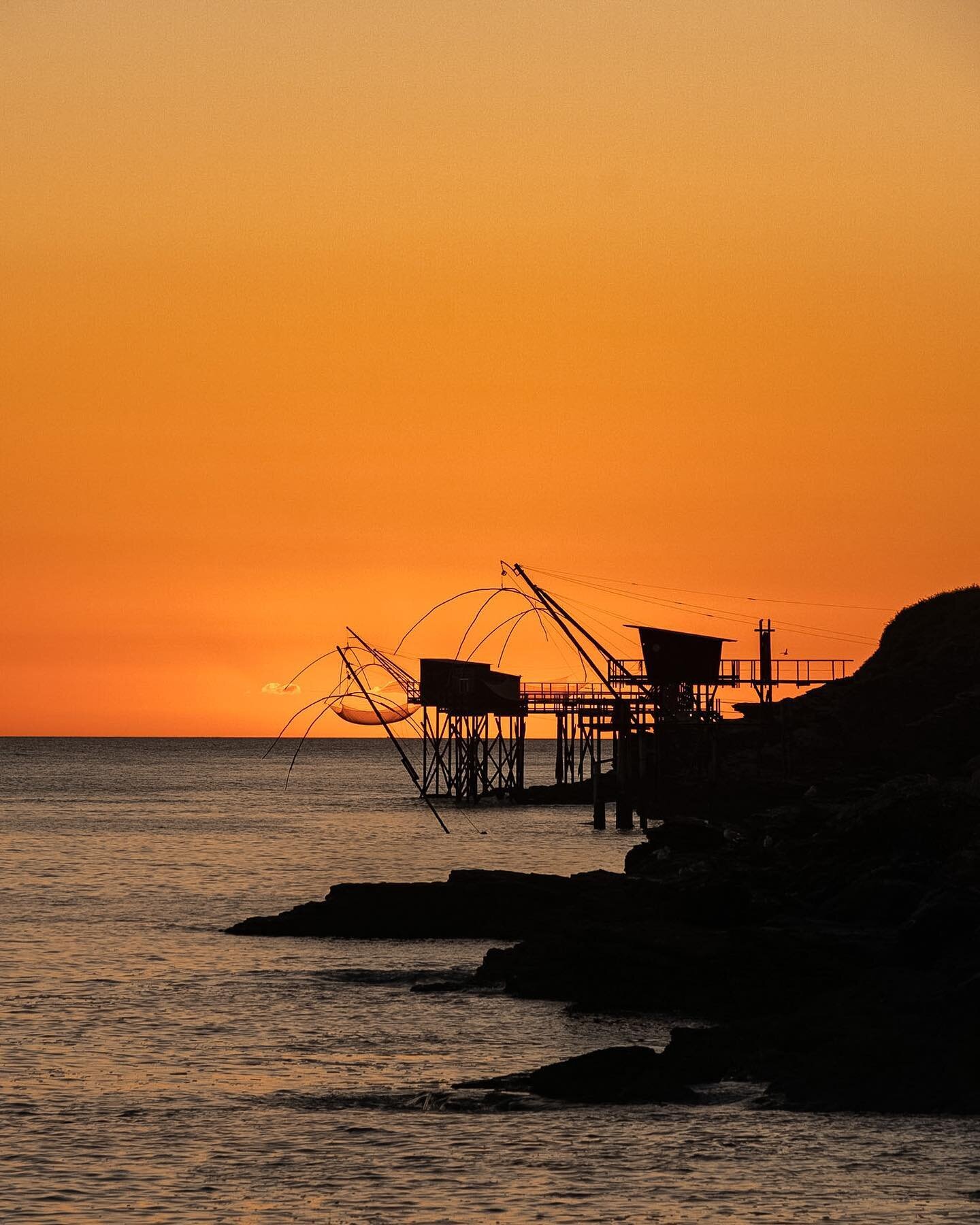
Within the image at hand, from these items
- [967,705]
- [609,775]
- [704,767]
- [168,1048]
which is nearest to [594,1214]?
[168,1048]

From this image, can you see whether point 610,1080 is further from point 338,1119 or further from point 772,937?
point 772,937

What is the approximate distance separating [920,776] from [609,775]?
5144cm

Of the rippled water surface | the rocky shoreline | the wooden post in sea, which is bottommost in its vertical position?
the rippled water surface

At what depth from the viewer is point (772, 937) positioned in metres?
30.4

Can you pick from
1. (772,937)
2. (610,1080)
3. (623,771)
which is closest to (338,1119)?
(610,1080)

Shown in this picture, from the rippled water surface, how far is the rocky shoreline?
807 mm

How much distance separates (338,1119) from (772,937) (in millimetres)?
10434

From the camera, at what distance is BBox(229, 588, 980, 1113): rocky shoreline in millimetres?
22875

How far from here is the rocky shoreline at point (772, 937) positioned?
75.0 feet

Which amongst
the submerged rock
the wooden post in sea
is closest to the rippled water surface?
the submerged rock

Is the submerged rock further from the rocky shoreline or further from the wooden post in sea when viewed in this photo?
the wooden post in sea

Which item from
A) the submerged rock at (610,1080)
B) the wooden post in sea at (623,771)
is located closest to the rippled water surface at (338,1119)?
the submerged rock at (610,1080)

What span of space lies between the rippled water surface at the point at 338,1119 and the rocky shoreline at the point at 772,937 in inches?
31.8

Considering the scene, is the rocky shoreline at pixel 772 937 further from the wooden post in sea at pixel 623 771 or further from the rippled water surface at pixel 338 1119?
the wooden post in sea at pixel 623 771
